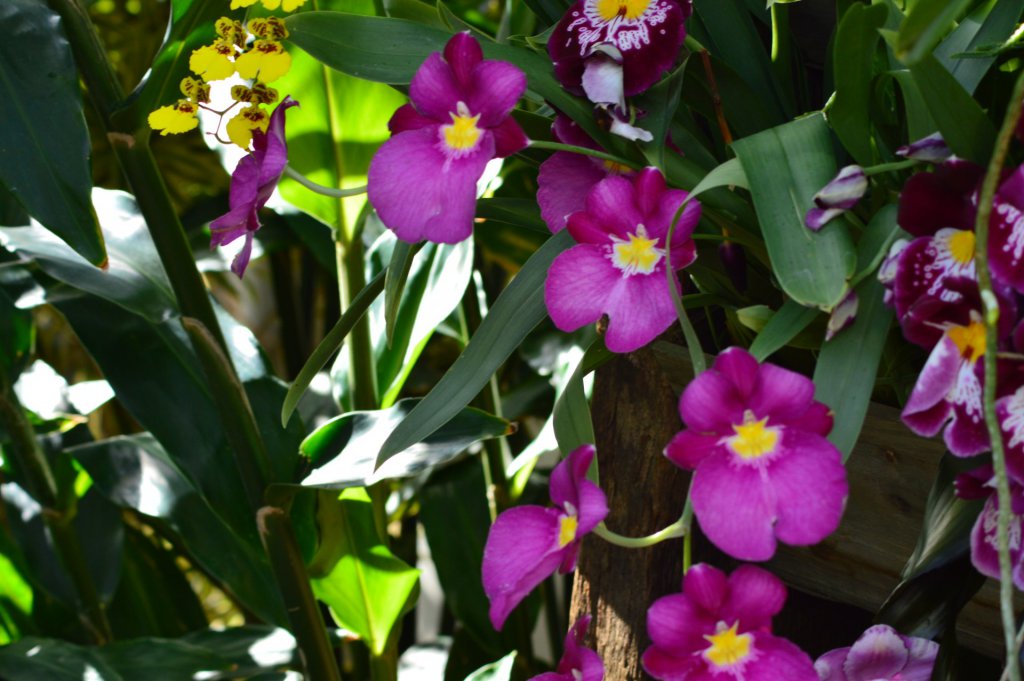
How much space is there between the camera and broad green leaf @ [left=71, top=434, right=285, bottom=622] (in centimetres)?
90

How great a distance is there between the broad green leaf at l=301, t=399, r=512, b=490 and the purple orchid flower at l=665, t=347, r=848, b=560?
29 centimetres

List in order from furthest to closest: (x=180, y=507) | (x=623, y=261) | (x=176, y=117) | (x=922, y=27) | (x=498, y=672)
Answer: (x=180, y=507)
(x=498, y=672)
(x=176, y=117)
(x=623, y=261)
(x=922, y=27)

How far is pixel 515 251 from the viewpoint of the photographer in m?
1.20

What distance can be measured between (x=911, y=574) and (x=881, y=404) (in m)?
0.10

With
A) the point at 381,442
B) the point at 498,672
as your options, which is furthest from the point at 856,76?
the point at 498,672

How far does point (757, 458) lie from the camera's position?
373 mm

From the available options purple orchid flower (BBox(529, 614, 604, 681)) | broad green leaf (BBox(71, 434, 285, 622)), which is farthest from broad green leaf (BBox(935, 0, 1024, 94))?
broad green leaf (BBox(71, 434, 285, 622))

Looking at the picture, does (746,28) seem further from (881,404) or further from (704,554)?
(704,554)

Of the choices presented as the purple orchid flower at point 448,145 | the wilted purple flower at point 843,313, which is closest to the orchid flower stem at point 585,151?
the purple orchid flower at point 448,145

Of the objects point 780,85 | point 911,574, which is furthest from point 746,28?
point 911,574

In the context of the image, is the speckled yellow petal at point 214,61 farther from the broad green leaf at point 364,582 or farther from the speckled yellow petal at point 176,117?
the broad green leaf at point 364,582

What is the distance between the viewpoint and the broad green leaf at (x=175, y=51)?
0.61 m

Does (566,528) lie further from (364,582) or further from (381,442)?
(364,582)

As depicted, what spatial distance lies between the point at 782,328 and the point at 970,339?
7 centimetres
